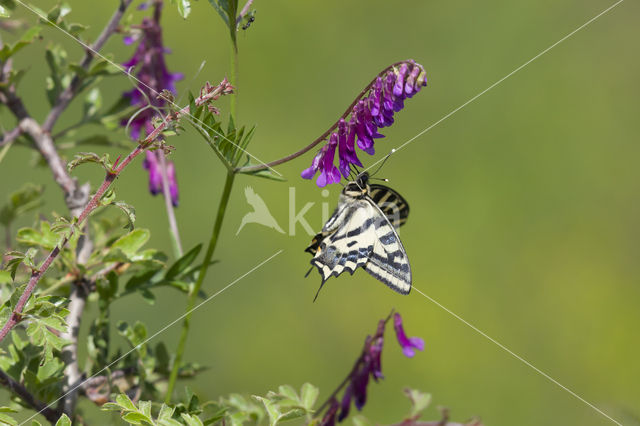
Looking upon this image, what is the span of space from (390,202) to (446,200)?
2942 millimetres

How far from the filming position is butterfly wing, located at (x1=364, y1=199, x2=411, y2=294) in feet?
4.92

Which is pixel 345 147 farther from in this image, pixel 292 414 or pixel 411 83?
pixel 292 414

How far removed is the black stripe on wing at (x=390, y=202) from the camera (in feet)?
5.55

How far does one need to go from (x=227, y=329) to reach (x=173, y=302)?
0.41 m

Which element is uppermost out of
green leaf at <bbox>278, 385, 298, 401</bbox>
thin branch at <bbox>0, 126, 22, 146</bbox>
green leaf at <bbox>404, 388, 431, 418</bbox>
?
thin branch at <bbox>0, 126, 22, 146</bbox>

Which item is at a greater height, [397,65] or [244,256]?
[397,65]

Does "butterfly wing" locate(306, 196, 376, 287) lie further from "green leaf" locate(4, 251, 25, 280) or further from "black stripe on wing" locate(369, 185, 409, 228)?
"green leaf" locate(4, 251, 25, 280)

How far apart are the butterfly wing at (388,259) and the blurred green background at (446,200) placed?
7.23 feet

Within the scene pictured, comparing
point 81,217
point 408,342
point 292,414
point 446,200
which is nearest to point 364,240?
point 408,342

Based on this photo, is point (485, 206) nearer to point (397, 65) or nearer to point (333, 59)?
point (333, 59)

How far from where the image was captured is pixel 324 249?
1.65 meters


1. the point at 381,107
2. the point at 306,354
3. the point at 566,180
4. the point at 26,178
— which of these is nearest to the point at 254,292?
the point at 306,354

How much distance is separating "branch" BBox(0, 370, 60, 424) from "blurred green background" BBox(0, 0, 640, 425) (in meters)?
2.25

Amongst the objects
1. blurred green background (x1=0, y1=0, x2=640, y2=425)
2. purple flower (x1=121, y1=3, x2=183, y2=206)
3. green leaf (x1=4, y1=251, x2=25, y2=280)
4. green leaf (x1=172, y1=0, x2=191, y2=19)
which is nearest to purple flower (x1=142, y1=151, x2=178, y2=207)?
purple flower (x1=121, y1=3, x2=183, y2=206)
